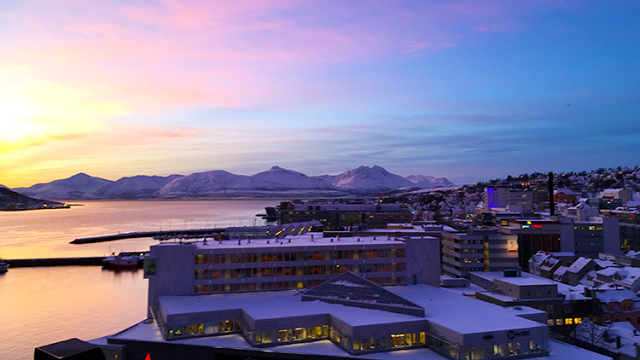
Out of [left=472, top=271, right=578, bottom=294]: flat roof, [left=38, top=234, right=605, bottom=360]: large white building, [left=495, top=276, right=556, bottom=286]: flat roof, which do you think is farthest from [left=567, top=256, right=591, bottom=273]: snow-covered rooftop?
[left=38, top=234, right=605, bottom=360]: large white building

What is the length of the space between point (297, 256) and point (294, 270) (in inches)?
60.8

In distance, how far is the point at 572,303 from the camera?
49.5 metres

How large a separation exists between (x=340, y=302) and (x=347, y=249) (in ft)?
29.1

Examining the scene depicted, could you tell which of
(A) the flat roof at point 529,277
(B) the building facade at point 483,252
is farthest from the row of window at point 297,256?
(B) the building facade at point 483,252

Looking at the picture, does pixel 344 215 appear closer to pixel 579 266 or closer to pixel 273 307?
pixel 579 266

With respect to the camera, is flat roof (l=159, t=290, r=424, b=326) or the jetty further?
the jetty

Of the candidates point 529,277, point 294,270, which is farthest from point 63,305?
point 529,277

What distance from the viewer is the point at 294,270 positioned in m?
46.6

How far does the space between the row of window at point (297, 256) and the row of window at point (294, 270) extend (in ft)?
2.97

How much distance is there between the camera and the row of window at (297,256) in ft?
146

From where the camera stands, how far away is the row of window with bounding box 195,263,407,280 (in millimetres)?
44531

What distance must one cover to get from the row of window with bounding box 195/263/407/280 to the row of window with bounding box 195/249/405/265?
90cm

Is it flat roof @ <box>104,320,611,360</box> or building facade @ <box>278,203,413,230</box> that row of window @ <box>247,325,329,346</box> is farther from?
building facade @ <box>278,203,413,230</box>

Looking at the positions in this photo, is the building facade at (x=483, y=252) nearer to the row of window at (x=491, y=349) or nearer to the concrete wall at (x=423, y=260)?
Answer: the concrete wall at (x=423, y=260)
